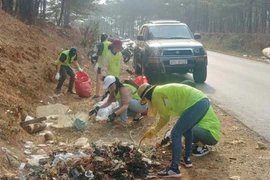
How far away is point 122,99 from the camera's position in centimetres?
712

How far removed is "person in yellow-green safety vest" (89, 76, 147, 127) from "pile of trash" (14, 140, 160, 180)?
1.71 meters

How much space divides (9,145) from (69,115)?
8.39 feet

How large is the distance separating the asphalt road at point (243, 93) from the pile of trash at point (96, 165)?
2.76 metres

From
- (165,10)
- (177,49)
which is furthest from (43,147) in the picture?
(165,10)

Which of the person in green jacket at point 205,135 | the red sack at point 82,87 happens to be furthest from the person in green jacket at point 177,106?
the red sack at point 82,87

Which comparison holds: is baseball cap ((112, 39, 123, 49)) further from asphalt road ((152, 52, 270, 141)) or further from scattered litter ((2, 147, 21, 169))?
scattered litter ((2, 147, 21, 169))

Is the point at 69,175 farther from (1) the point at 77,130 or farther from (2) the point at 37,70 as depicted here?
(2) the point at 37,70

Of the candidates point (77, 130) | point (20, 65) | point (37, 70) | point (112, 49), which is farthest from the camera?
point (37, 70)

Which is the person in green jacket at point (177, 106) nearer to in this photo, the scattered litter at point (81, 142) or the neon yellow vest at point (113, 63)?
the scattered litter at point (81, 142)

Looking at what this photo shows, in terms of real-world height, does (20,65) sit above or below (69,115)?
above

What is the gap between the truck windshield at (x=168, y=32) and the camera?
13.5 m

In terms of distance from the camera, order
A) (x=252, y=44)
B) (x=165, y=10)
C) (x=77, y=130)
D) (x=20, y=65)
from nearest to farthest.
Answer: (x=77, y=130), (x=20, y=65), (x=252, y=44), (x=165, y=10)

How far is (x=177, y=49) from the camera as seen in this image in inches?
485

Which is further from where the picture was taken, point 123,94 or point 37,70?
point 37,70
